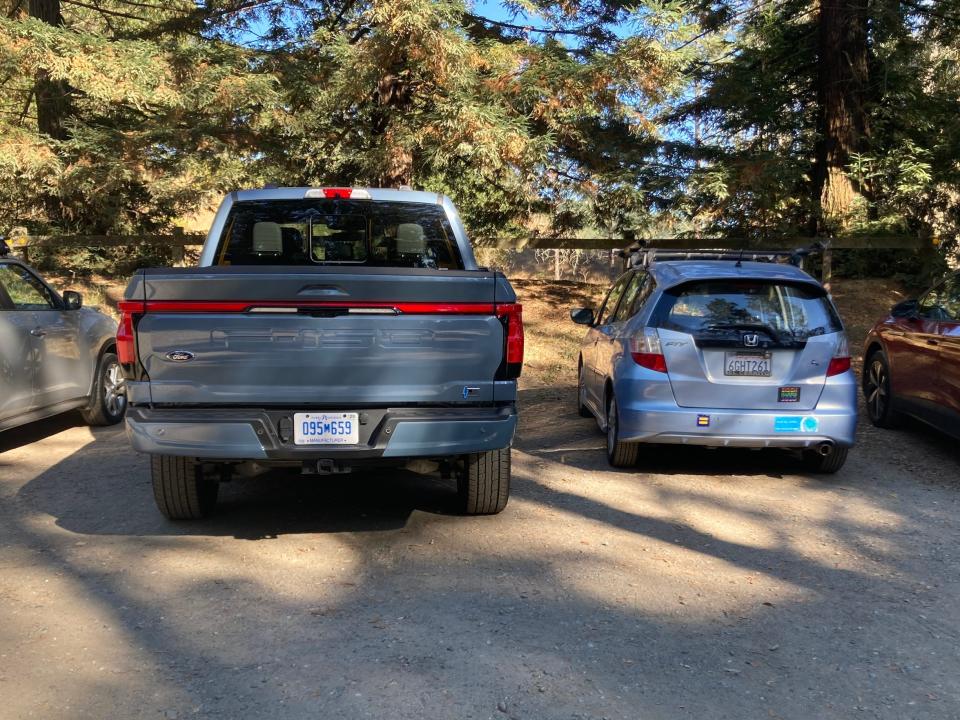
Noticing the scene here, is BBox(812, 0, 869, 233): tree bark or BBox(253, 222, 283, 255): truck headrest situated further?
BBox(812, 0, 869, 233): tree bark

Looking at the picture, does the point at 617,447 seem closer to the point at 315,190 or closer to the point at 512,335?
the point at 512,335

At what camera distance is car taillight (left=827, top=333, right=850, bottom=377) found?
675 centimetres

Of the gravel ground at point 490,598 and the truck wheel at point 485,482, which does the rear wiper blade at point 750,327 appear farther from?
the truck wheel at point 485,482

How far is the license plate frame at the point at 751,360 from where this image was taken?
6.67 m

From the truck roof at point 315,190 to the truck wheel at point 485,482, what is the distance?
229 centimetres

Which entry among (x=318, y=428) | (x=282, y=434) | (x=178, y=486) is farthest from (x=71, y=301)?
(x=318, y=428)

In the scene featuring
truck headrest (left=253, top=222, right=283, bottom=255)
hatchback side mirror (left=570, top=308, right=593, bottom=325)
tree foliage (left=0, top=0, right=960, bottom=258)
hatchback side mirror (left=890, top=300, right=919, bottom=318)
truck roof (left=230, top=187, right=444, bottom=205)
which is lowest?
hatchback side mirror (left=570, top=308, right=593, bottom=325)

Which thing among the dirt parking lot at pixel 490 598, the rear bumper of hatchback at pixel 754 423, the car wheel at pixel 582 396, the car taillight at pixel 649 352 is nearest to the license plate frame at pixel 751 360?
the rear bumper of hatchback at pixel 754 423

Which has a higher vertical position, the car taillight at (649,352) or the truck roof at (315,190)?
the truck roof at (315,190)

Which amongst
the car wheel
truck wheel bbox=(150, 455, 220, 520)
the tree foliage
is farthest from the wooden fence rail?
truck wheel bbox=(150, 455, 220, 520)

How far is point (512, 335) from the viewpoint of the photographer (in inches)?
199

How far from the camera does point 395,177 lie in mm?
14188

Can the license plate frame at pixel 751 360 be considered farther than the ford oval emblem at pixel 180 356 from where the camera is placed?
Yes

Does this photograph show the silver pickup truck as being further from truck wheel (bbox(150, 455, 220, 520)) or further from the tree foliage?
the tree foliage
